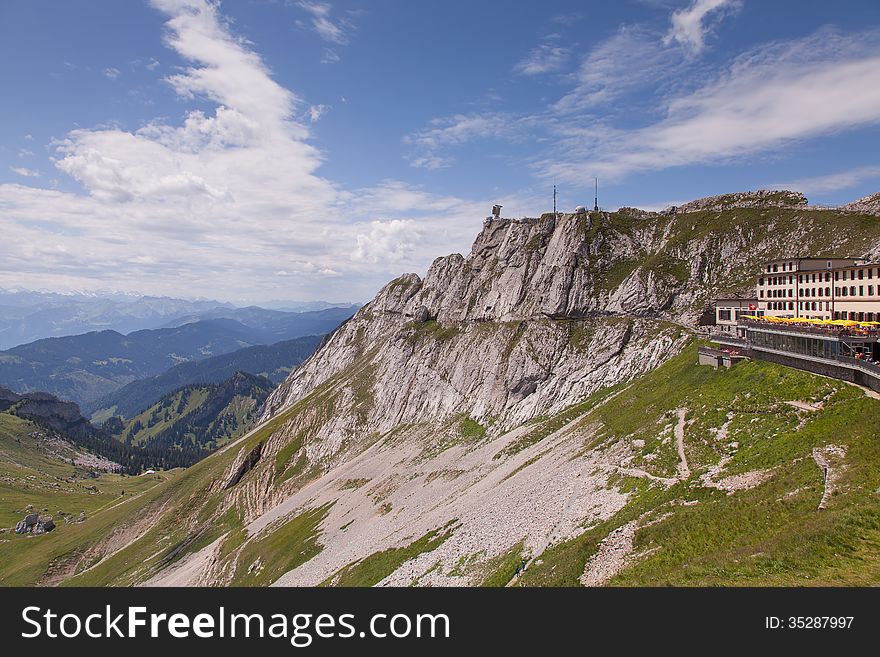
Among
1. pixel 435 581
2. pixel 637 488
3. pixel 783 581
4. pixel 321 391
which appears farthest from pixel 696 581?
pixel 321 391

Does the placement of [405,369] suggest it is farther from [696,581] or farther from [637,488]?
[696,581]

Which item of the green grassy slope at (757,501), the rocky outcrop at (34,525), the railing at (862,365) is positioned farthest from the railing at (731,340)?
the rocky outcrop at (34,525)

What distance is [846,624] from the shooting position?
50.1 feet

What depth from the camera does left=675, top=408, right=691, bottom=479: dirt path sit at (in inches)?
1431

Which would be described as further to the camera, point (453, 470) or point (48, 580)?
point (48, 580)

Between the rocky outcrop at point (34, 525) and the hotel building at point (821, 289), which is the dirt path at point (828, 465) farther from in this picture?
the rocky outcrop at point (34, 525)

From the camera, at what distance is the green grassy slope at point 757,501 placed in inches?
817

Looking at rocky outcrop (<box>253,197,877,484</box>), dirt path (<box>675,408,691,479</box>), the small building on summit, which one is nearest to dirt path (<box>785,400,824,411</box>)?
dirt path (<box>675,408,691,479</box>)

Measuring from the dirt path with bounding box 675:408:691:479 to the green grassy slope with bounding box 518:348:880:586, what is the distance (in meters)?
0.60

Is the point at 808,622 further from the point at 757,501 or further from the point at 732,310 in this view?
the point at 732,310

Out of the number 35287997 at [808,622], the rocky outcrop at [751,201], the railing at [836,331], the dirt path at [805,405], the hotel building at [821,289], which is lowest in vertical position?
the number 35287997 at [808,622]

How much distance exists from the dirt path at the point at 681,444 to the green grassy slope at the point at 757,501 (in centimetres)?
60

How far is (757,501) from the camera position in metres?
27.7

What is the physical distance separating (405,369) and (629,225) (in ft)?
250
